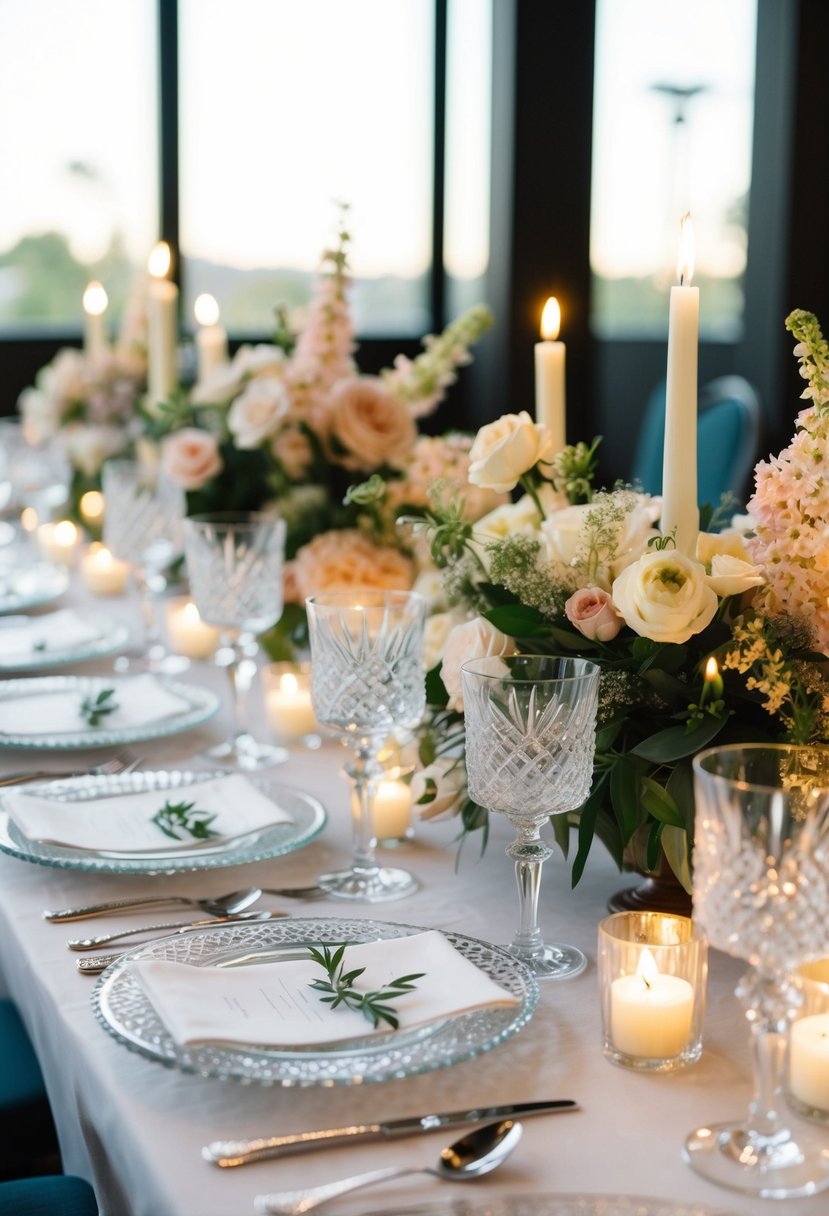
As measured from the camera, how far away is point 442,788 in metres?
1.35

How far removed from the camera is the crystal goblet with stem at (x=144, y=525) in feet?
7.00

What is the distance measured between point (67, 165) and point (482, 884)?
191 inches

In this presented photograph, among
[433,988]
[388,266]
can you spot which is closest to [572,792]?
[433,988]

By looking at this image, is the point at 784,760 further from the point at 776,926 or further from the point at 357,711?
the point at 357,711

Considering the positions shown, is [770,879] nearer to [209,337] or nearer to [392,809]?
[392,809]

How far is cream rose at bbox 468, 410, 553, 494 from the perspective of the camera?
1.30 metres

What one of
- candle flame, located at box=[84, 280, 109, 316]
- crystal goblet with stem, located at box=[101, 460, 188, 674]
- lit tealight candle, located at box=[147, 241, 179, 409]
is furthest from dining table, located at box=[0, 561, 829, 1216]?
candle flame, located at box=[84, 280, 109, 316]

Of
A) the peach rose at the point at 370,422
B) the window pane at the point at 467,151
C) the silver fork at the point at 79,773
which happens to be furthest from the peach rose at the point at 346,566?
the window pane at the point at 467,151

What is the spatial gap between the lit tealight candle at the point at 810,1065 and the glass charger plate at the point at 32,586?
1.76 metres

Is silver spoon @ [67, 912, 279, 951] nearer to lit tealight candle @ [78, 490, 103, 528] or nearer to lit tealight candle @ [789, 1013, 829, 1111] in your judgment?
lit tealight candle @ [789, 1013, 829, 1111]

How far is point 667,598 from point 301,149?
5.35 meters

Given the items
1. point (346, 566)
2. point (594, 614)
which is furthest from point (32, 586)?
point (594, 614)

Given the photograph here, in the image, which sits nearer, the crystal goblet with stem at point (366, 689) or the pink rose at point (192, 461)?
the crystal goblet with stem at point (366, 689)

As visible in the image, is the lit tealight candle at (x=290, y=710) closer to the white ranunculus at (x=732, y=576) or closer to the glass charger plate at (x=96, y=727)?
the glass charger plate at (x=96, y=727)
